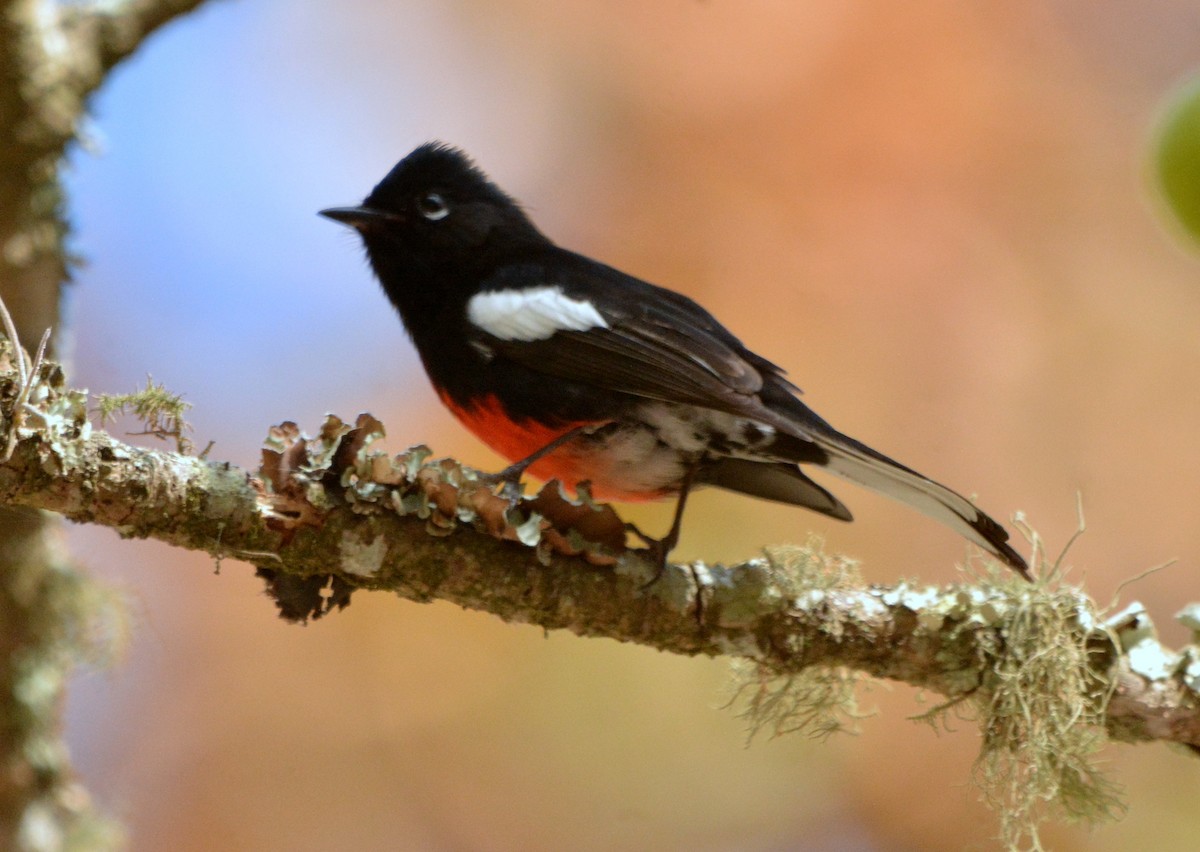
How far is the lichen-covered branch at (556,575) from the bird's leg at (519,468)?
123 mm

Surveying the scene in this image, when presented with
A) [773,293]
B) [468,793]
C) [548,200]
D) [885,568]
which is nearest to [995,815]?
[885,568]

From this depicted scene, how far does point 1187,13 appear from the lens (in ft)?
14.8

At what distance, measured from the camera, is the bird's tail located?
225 cm

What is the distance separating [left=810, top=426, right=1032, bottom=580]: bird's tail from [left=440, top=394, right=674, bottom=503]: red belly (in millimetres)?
420

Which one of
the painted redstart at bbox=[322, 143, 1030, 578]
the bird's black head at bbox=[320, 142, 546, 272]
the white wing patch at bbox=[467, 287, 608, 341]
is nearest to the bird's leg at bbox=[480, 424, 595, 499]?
the painted redstart at bbox=[322, 143, 1030, 578]

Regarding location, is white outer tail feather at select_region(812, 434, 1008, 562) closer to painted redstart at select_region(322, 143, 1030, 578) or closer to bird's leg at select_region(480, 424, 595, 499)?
painted redstart at select_region(322, 143, 1030, 578)

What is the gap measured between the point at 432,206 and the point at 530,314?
2.01ft

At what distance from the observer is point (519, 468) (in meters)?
2.33

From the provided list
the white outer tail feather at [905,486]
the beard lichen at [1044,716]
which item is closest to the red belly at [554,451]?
the white outer tail feather at [905,486]

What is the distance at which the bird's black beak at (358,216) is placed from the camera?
2.90 meters

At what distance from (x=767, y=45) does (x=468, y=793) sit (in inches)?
127

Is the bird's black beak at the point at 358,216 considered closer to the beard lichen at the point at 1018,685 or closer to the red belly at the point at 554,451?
the red belly at the point at 554,451

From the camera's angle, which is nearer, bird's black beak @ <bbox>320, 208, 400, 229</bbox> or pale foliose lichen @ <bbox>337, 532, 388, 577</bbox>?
pale foliose lichen @ <bbox>337, 532, 388, 577</bbox>

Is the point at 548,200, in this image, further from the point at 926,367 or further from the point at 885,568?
the point at 885,568
